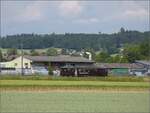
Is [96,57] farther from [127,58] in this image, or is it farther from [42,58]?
[42,58]

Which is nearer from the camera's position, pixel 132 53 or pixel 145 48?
pixel 145 48

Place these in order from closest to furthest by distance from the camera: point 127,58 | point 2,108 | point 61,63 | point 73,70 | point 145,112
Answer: point 145,112 < point 2,108 < point 73,70 < point 61,63 < point 127,58

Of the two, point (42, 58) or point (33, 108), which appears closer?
point (33, 108)

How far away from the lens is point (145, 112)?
22.4m

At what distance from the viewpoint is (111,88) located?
49250 millimetres

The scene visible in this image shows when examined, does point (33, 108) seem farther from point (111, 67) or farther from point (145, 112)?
point (111, 67)

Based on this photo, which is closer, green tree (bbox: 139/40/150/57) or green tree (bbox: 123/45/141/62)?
green tree (bbox: 139/40/150/57)

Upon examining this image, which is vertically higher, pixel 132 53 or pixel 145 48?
pixel 145 48

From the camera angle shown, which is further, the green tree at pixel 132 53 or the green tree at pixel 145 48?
the green tree at pixel 132 53

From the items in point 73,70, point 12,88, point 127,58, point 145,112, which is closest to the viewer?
point 145,112

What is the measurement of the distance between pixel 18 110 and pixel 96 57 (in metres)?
144

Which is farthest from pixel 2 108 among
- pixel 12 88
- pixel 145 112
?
pixel 12 88

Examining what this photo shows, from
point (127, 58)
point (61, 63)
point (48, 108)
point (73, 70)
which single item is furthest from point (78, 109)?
point (127, 58)

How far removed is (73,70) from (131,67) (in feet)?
120
